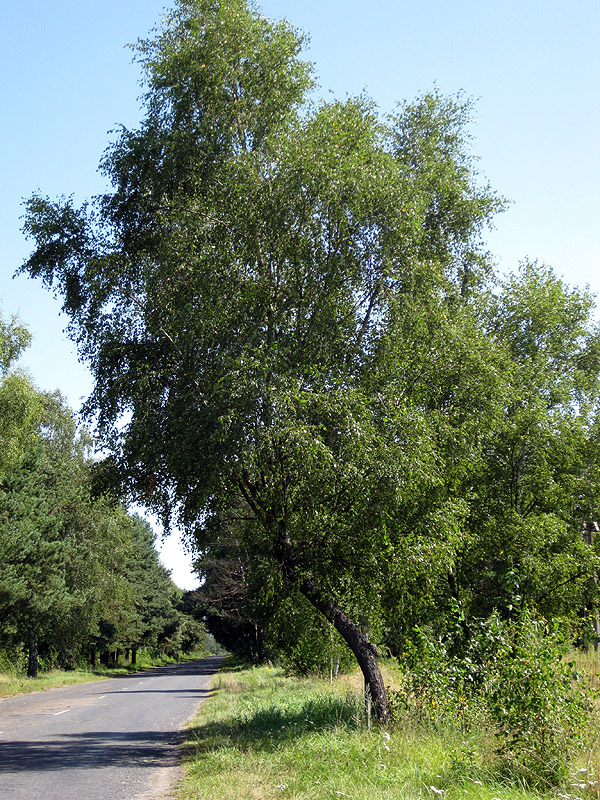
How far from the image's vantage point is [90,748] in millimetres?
13508

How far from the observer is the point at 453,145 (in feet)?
52.4

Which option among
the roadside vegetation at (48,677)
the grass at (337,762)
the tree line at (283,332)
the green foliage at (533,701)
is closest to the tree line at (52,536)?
the roadside vegetation at (48,677)

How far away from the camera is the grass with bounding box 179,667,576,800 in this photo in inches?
277

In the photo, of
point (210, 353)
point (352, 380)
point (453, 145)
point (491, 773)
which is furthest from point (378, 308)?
point (491, 773)

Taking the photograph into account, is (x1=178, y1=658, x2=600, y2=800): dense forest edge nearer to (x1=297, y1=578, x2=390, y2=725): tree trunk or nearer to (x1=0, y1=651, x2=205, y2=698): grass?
(x1=297, y1=578, x2=390, y2=725): tree trunk

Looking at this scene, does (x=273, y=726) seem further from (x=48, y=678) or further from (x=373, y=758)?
(x=48, y=678)

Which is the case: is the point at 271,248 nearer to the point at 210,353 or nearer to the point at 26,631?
the point at 210,353

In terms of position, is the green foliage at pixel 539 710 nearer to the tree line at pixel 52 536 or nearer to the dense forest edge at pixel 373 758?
the dense forest edge at pixel 373 758

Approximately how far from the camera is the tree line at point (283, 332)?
10.9m

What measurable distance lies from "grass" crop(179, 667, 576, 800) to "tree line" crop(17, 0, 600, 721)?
1.36 metres

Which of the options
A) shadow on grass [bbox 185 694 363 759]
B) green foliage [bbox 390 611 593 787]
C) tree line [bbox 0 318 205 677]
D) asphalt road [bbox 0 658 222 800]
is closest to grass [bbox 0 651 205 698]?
tree line [bbox 0 318 205 677]

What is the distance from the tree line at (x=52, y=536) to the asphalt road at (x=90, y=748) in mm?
4536

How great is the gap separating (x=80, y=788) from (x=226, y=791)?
2.22 metres

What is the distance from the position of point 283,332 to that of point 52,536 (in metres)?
30.3
